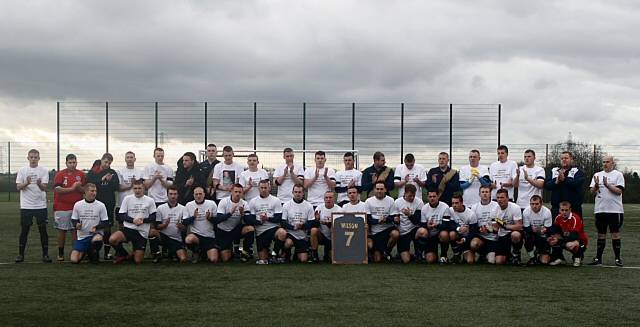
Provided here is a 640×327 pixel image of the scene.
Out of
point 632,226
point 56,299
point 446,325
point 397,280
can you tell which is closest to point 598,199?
point 397,280

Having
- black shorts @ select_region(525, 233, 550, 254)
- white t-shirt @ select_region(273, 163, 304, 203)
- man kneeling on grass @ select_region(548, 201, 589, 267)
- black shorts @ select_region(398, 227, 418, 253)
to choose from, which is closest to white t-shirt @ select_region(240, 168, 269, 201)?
white t-shirt @ select_region(273, 163, 304, 203)

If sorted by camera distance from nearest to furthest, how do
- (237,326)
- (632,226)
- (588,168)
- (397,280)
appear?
(237,326) → (397,280) → (632,226) → (588,168)

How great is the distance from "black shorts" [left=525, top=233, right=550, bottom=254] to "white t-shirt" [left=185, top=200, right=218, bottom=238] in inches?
185

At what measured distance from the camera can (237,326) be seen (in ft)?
18.1

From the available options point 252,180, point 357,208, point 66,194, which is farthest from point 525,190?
point 66,194

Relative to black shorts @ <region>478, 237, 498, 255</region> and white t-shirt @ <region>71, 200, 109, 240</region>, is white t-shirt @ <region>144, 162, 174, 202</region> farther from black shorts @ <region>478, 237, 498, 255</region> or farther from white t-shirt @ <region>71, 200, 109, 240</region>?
black shorts @ <region>478, 237, 498, 255</region>

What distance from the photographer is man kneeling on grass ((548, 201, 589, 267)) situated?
9570 mm

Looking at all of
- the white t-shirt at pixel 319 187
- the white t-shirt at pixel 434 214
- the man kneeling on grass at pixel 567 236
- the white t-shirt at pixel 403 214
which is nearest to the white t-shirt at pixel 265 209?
the white t-shirt at pixel 319 187

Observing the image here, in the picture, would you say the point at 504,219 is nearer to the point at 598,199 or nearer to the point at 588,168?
the point at 598,199

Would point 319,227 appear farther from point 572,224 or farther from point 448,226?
point 572,224

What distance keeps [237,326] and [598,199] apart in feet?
21.8

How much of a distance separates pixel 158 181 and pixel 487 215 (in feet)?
17.0

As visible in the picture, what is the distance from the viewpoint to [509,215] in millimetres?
9867

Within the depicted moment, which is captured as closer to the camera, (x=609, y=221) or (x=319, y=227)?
(x=609, y=221)
